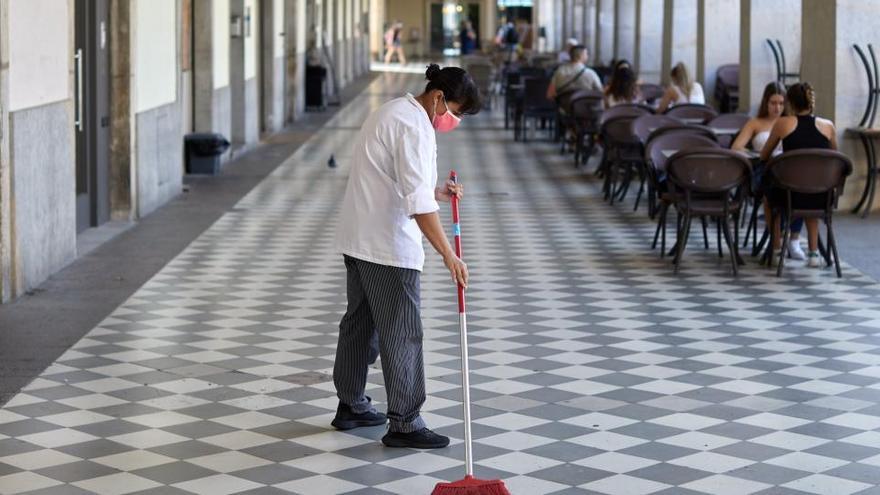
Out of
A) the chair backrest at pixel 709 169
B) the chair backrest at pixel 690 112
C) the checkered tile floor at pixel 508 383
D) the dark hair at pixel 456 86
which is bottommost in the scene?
the checkered tile floor at pixel 508 383

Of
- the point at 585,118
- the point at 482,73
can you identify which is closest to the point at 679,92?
the point at 585,118

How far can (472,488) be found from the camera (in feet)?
16.5

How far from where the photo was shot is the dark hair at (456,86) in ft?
18.8

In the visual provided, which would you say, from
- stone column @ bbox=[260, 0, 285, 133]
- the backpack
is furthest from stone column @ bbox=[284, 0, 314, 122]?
the backpack

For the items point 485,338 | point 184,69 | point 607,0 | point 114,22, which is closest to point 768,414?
point 485,338

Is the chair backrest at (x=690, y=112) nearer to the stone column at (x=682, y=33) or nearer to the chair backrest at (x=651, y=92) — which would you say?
the chair backrest at (x=651, y=92)

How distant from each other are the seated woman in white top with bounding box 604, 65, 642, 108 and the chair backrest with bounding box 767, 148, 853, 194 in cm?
648

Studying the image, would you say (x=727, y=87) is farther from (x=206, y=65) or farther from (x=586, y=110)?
(x=206, y=65)

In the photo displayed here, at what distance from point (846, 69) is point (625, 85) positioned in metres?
3.73

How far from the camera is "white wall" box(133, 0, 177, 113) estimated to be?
42.4 feet

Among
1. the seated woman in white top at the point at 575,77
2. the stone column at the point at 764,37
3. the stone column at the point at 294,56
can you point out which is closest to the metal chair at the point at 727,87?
the seated woman in white top at the point at 575,77

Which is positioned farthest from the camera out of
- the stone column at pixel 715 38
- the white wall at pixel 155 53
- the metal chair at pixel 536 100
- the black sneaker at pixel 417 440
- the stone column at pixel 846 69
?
the metal chair at pixel 536 100

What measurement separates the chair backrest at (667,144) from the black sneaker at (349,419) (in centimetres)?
573

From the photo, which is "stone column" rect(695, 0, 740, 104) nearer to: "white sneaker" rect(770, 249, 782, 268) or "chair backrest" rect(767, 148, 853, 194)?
"white sneaker" rect(770, 249, 782, 268)
